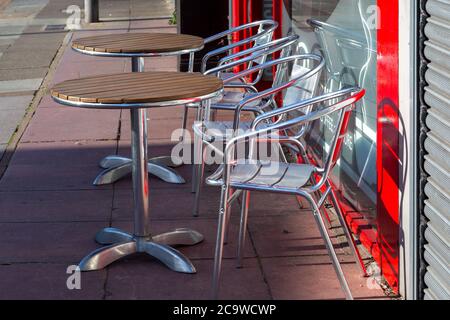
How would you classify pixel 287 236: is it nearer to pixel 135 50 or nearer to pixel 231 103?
pixel 231 103

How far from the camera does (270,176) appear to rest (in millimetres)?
4441

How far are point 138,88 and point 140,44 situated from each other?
1.63 metres

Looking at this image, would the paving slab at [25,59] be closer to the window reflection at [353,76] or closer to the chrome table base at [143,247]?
the window reflection at [353,76]

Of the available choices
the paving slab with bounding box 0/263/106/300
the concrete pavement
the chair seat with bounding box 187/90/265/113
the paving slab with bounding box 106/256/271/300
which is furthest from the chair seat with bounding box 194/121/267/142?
the concrete pavement

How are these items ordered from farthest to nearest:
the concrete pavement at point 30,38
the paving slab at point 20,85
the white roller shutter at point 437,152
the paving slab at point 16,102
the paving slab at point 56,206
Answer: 1. the paving slab at point 20,85
2. the concrete pavement at point 30,38
3. the paving slab at point 16,102
4. the paving slab at point 56,206
5. the white roller shutter at point 437,152

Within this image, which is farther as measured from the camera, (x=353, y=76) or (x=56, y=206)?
(x=56, y=206)

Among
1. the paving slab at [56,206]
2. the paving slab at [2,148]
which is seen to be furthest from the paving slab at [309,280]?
the paving slab at [2,148]

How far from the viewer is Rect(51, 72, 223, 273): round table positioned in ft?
14.9

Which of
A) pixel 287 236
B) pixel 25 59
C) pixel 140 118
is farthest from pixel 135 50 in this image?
pixel 25 59

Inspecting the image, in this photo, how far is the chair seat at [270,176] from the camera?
428cm

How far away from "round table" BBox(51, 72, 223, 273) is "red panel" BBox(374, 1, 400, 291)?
83 centimetres

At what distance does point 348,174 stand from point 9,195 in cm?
233

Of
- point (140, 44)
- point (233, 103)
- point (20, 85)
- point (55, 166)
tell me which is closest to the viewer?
point (140, 44)
